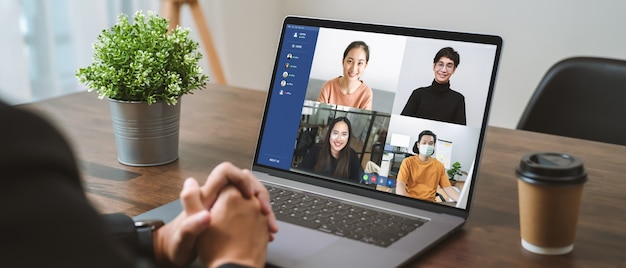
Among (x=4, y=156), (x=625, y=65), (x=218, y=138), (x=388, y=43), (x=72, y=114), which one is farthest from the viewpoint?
(x=625, y=65)

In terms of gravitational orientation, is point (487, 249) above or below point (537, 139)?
below

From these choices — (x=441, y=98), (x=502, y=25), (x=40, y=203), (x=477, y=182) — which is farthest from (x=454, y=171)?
(x=502, y=25)

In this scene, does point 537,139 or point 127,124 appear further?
point 537,139

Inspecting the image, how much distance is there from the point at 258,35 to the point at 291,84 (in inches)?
104

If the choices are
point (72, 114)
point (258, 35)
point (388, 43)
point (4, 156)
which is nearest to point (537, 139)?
point (388, 43)

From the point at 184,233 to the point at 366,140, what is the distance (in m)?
0.38

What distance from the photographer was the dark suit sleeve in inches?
18.6

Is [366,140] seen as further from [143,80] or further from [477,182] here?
[143,80]

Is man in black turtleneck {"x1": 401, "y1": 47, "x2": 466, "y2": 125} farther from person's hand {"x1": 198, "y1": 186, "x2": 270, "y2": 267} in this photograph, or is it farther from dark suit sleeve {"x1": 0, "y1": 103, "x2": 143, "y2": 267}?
dark suit sleeve {"x1": 0, "y1": 103, "x2": 143, "y2": 267}

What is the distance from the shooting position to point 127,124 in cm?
132

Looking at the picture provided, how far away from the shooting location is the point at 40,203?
1.58ft

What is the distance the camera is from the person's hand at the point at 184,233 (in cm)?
90

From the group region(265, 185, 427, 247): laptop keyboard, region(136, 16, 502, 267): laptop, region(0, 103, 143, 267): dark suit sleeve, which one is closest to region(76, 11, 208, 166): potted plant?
region(136, 16, 502, 267): laptop

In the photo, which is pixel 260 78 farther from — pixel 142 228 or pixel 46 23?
pixel 142 228
